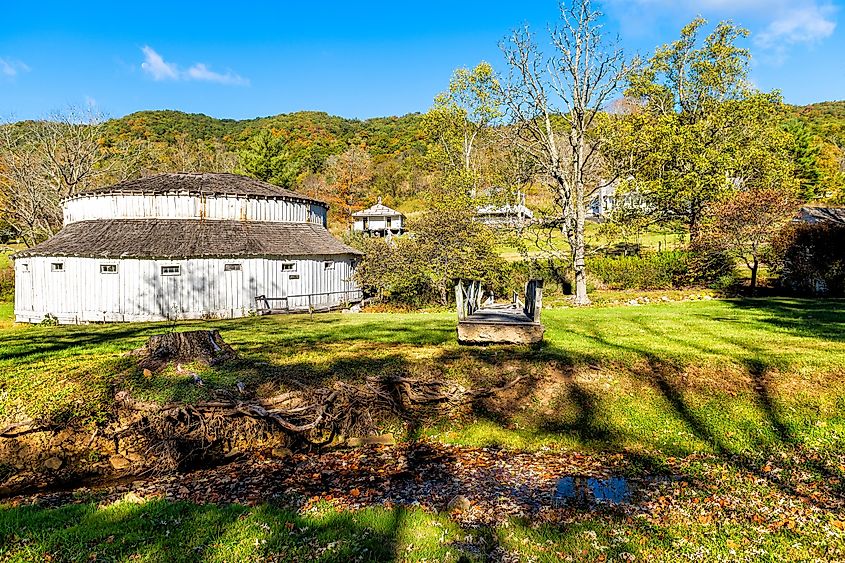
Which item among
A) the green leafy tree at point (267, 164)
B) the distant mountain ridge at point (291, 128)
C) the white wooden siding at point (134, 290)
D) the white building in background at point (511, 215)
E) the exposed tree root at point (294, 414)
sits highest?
the distant mountain ridge at point (291, 128)

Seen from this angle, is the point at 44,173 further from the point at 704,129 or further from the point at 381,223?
the point at 704,129

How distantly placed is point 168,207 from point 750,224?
28971 millimetres

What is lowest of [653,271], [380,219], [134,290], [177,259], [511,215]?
[134,290]

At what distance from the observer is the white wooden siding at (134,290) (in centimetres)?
2255

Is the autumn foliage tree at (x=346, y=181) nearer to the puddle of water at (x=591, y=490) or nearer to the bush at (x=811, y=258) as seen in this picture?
the bush at (x=811, y=258)

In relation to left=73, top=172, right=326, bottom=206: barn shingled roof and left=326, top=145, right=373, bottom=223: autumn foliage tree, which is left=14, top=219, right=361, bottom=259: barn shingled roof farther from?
left=326, top=145, right=373, bottom=223: autumn foliage tree

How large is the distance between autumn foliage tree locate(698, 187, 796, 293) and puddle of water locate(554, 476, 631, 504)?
22.4 meters

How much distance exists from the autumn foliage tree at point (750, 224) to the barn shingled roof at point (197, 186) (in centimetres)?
2204

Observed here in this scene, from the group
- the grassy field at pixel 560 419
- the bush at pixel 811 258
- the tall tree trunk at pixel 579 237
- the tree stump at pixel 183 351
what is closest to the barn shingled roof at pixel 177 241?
the grassy field at pixel 560 419

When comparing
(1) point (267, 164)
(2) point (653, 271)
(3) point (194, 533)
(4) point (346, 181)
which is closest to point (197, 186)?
Answer: (3) point (194, 533)

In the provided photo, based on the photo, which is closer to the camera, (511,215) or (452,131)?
(511,215)

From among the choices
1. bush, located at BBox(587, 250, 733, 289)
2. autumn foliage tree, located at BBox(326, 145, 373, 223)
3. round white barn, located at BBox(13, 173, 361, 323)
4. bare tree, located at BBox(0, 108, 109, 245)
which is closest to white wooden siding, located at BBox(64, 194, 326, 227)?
Result: round white barn, located at BBox(13, 173, 361, 323)

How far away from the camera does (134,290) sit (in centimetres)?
2256

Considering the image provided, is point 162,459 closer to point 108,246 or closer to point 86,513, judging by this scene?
point 86,513
